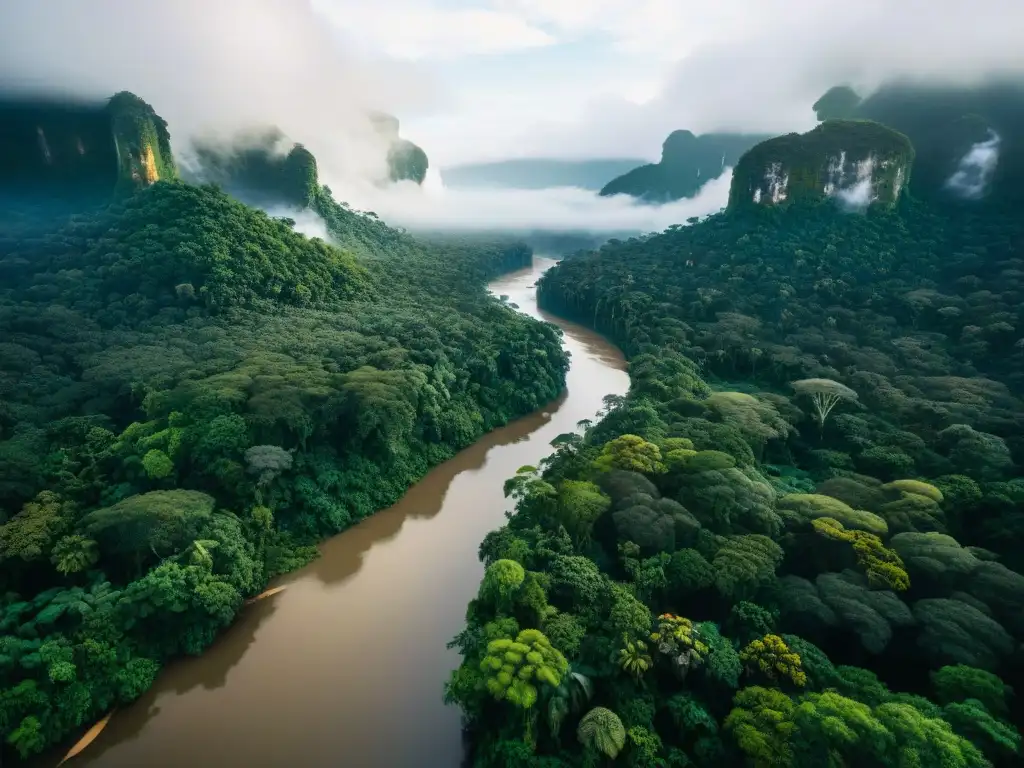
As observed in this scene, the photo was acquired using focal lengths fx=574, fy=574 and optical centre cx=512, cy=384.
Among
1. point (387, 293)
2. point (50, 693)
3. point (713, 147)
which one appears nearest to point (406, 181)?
point (713, 147)

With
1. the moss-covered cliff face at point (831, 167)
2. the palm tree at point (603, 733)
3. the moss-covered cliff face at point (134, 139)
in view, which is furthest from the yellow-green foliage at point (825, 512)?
the moss-covered cliff face at point (134, 139)

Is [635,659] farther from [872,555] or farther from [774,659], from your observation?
[872,555]

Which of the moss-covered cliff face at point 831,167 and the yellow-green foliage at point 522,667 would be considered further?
the moss-covered cliff face at point 831,167

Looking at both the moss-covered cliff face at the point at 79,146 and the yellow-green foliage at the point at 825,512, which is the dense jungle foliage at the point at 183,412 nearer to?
the moss-covered cliff face at the point at 79,146

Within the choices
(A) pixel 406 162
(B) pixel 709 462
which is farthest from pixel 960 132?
(A) pixel 406 162

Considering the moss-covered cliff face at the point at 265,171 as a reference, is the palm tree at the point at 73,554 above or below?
below

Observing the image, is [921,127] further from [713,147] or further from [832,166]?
[713,147]

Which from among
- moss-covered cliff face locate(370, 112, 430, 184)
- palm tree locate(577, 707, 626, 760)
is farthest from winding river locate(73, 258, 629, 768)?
moss-covered cliff face locate(370, 112, 430, 184)
